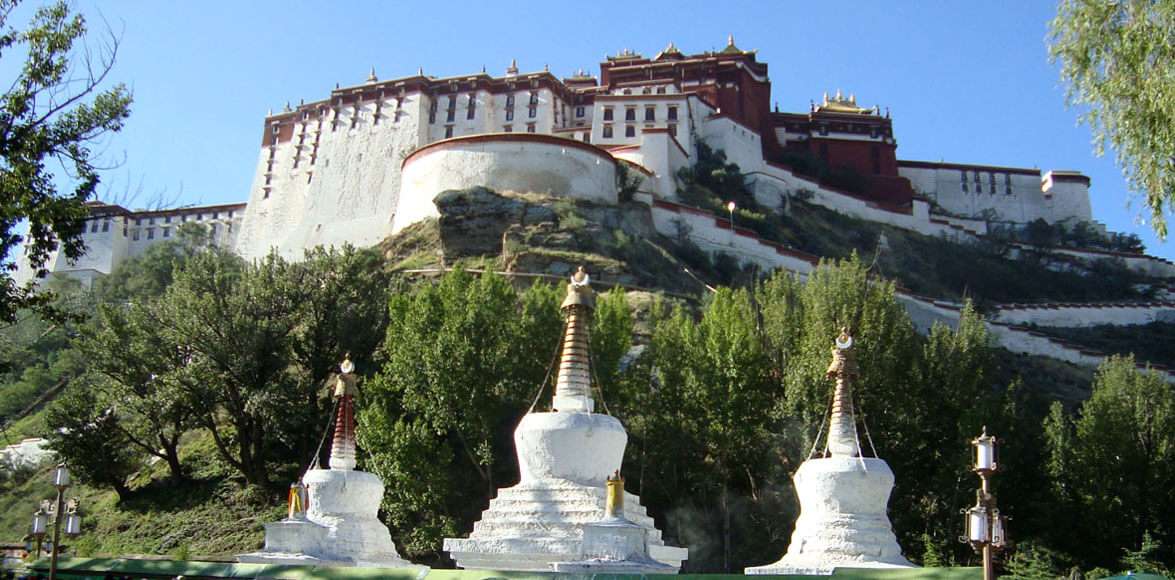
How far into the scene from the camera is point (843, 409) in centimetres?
1770

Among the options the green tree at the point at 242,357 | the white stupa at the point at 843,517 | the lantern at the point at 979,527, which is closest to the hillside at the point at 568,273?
the green tree at the point at 242,357

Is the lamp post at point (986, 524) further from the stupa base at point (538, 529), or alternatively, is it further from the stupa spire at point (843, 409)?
the stupa spire at point (843, 409)

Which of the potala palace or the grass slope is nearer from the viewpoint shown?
the grass slope

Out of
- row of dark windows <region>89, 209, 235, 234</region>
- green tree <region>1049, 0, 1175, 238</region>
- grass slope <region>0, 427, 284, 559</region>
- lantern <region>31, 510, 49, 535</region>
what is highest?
row of dark windows <region>89, 209, 235, 234</region>

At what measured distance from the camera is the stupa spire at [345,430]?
20.2 m

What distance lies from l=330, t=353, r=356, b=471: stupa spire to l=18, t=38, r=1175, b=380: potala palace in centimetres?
2524

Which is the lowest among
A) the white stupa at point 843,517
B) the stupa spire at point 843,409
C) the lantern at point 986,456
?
the white stupa at point 843,517

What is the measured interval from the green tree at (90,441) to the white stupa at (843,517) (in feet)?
65.4

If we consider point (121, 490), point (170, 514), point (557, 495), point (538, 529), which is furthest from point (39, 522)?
point (121, 490)

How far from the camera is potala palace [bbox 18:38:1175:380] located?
154 feet

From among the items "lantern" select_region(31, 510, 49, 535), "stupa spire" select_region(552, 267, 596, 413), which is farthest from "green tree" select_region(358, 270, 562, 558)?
"lantern" select_region(31, 510, 49, 535)

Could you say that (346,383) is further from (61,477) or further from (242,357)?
(242,357)

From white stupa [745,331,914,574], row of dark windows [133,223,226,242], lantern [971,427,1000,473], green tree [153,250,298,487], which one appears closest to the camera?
lantern [971,427,1000,473]

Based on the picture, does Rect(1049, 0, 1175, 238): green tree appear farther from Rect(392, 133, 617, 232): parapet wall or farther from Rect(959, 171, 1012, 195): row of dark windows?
Rect(959, 171, 1012, 195): row of dark windows
